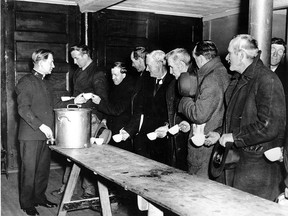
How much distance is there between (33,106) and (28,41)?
2380 mm

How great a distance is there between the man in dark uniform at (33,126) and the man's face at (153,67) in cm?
130

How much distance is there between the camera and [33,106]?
455cm

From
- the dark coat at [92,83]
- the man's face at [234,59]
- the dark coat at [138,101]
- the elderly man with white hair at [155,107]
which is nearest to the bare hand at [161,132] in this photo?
the elderly man with white hair at [155,107]

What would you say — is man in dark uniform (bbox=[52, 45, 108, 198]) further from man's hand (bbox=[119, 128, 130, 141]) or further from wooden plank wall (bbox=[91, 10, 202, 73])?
wooden plank wall (bbox=[91, 10, 202, 73])

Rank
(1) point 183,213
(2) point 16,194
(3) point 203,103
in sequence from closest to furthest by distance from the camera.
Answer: (1) point 183,213 → (3) point 203,103 → (2) point 16,194

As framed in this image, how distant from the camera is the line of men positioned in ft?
9.25

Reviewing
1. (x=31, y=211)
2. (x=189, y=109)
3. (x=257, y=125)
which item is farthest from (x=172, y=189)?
(x=31, y=211)

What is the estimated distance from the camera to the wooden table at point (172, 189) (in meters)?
2.07

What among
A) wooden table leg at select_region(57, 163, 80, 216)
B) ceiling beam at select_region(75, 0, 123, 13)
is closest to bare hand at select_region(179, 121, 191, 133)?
wooden table leg at select_region(57, 163, 80, 216)

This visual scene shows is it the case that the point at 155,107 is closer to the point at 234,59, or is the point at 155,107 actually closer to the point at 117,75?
the point at 117,75

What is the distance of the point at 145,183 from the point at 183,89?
1.19 meters

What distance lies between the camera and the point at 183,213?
2.00 metres

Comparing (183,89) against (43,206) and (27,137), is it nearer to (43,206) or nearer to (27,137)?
(27,137)

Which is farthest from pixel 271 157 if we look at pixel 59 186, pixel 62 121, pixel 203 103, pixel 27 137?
pixel 59 186
